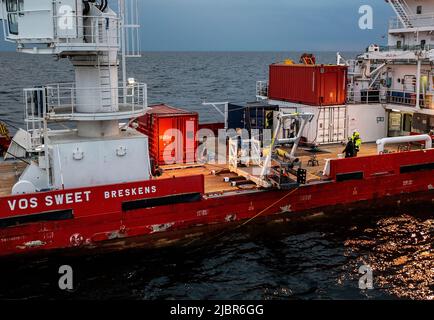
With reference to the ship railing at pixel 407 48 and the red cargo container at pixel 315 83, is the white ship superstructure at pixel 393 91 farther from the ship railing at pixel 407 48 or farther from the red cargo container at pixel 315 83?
the red cargo container at pixel 315 83

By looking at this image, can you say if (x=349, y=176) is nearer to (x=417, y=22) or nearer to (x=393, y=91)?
(x=393, y=91)

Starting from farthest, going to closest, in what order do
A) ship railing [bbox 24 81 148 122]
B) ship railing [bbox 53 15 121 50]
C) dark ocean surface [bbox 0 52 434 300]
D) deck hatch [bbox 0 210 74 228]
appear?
ship railing [bbox 24 81 148 122], ship railing [bbox 53 15 121 50], deck hatch [bbox 0 210 74 228], dark ocean surface [bbox 0 52 434 300]

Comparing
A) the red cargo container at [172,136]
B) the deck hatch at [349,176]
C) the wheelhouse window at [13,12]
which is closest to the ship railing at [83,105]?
the wheelhouse window at [13,12]

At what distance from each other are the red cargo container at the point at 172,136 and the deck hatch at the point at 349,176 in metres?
6.38

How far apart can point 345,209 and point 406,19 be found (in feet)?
43.4

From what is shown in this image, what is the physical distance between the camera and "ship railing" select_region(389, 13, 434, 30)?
2795 centimetres

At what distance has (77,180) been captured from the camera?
18.0 m

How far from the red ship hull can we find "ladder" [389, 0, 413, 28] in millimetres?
9786

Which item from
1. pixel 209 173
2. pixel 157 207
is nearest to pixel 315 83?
pixel 209 173

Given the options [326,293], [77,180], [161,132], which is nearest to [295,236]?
[326,293]

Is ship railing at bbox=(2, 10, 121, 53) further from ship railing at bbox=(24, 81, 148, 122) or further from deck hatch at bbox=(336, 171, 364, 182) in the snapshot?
deck hatch at bbox=(336, 171, 364, 182)

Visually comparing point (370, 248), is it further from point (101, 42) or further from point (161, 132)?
point (101, 42)

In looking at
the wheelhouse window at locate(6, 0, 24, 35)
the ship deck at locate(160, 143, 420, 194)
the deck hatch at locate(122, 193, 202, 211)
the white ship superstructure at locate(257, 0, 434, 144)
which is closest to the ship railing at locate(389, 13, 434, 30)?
the white ship superstructure at locate(257, 0, 434, 144)

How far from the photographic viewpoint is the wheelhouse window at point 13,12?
1738cm
